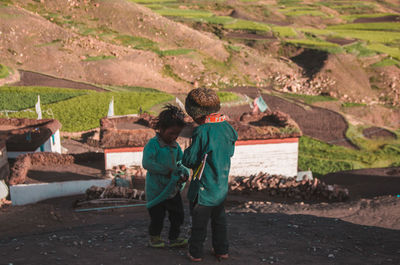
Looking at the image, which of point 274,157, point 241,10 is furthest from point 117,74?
point 241,10

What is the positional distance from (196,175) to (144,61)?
3597 centimetres

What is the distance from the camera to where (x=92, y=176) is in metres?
11.8

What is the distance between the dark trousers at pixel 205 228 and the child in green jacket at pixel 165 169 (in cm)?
42

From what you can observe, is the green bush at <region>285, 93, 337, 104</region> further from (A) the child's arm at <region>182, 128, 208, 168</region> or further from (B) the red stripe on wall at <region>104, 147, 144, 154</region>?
(A) the child's arm at <region>182, 128, 208, 168</region>

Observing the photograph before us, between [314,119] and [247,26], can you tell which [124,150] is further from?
[247,26]

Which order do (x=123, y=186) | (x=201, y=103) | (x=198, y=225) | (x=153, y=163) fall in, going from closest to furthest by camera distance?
(x=201, y=103), (x=198, y=225), (x=153, y=163), (x=123, y=186)

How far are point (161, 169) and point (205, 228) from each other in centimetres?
85

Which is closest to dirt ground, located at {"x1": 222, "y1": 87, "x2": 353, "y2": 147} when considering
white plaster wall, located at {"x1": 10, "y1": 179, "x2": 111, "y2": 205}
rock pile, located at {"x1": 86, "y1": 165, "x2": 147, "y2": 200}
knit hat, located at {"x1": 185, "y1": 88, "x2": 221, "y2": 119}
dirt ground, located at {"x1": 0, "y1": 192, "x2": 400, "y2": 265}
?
rock pile, located at {"x1": 86, "y1": 165, "x2": 147, "y2": 200}

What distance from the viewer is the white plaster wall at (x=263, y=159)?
14.1 meters

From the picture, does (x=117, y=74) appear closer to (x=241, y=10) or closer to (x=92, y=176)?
(x=92, y=176)

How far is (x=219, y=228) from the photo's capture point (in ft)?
14.9

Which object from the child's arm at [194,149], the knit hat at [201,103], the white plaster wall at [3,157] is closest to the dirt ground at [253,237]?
the child's arm at [194,149]

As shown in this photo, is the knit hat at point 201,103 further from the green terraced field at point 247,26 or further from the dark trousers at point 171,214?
the green terraced field at point 247,26

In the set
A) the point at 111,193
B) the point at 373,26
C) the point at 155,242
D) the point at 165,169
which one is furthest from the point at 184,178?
the point at 373,26
